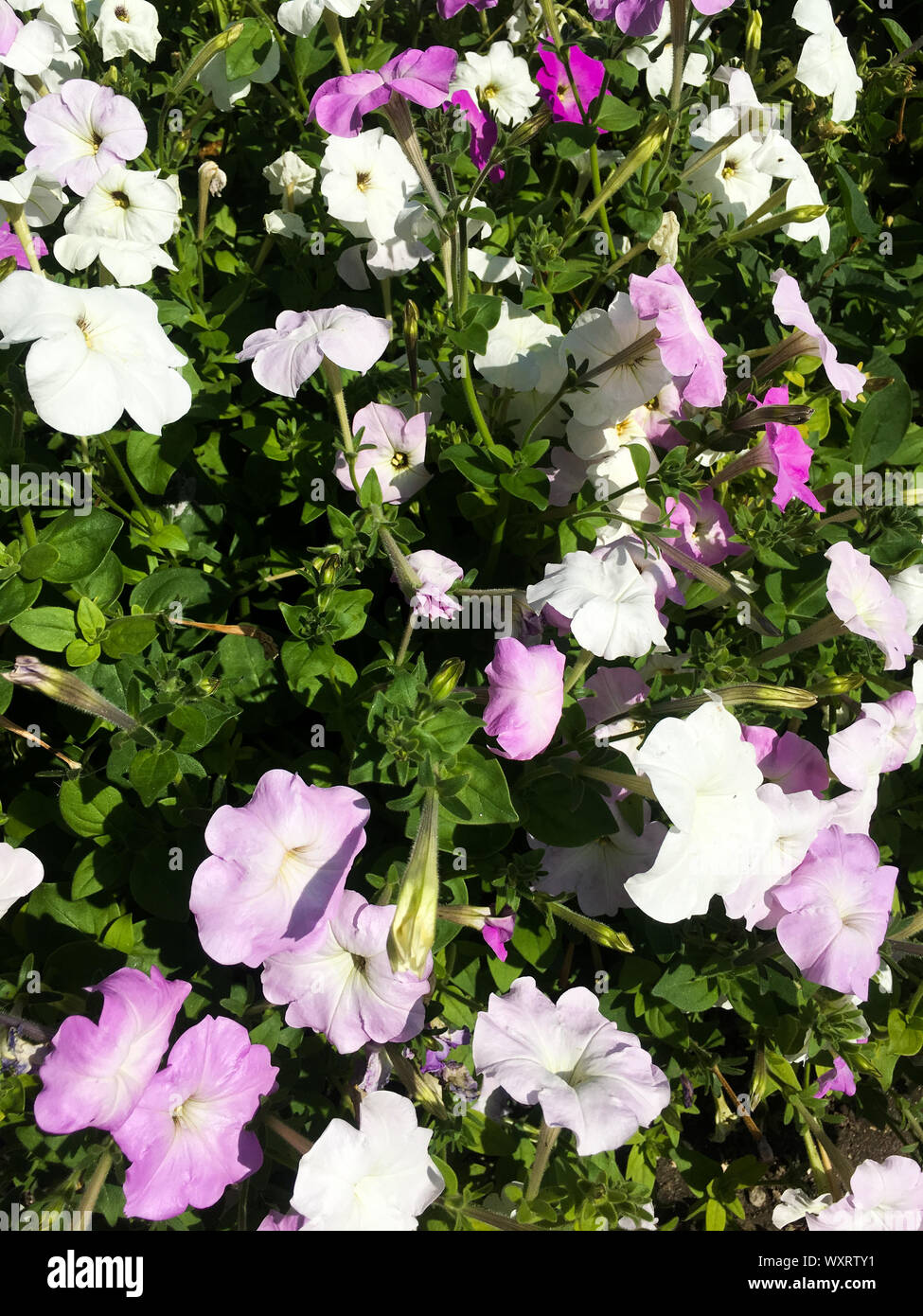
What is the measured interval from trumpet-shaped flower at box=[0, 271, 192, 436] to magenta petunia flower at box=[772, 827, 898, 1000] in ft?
5.19

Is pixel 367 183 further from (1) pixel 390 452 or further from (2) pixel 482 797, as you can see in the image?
(2) pixel 482 797

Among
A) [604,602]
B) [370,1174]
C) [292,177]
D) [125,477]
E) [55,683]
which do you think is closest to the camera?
[55,683]

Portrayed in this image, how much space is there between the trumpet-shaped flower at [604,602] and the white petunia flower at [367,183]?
3.39 feet

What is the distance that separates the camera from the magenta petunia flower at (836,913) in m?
1.98

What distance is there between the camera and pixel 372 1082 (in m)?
1.89

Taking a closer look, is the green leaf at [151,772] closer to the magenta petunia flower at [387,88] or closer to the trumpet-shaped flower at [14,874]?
the trumpet-shaped flower at [14,874]

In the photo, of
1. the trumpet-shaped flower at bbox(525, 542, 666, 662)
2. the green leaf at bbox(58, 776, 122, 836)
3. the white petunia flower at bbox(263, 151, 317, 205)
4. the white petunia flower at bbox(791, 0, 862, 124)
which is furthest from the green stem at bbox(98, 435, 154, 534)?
the white petunia flower at bbox(791, 0, 862, 124)

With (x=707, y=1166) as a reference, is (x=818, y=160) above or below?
above

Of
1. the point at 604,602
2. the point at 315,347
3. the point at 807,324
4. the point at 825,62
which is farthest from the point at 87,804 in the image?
the point at 825,62

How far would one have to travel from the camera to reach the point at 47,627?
2.04m

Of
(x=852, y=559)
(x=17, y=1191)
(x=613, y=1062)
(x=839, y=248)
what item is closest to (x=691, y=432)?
(x=852, y=559)

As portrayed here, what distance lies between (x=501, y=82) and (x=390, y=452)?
127 cm
